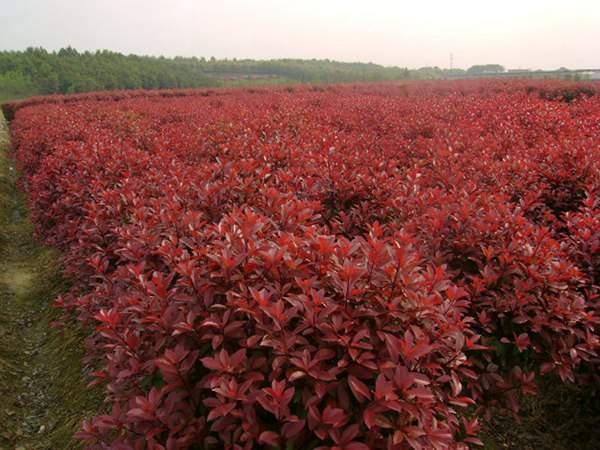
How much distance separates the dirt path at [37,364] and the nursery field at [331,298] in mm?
363

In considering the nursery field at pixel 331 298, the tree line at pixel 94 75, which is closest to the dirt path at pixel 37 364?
the nursery field at pixel 331 298

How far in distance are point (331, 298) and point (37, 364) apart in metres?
3.41

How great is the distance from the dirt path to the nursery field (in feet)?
1.19

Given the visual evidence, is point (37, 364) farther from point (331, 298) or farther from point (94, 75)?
point (94, 75)

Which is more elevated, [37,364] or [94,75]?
[94,75]

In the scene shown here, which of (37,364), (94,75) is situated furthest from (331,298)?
(94,75)

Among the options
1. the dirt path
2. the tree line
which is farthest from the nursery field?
the tree line

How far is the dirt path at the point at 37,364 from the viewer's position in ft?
9.96

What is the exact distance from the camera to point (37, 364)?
12.5 ft

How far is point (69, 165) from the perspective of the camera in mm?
5090

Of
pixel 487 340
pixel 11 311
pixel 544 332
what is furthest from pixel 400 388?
pixel 11 311

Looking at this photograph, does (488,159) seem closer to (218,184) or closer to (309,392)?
(218,184)

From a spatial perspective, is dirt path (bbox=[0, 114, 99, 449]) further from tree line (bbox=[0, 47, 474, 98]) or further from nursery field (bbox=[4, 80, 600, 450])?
tree line (bbox=[0, 47, 474, 98])

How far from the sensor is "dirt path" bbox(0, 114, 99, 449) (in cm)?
304
